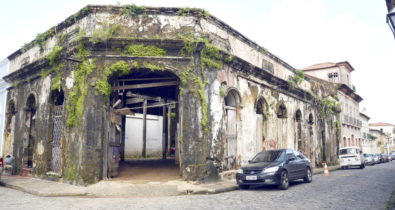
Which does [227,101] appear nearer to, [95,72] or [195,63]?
[195,63]

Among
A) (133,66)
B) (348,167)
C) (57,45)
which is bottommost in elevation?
(348,167)

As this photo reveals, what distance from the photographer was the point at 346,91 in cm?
3834

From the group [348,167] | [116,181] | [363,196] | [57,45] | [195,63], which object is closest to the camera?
[363,196]

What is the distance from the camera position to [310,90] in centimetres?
2327

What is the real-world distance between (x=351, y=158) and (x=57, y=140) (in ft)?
67.8

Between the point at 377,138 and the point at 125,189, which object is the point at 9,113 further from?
the point at 377,138

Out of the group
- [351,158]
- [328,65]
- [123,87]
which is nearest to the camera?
[123,87]

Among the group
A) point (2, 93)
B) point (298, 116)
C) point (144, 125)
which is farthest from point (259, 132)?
point (2, 93)

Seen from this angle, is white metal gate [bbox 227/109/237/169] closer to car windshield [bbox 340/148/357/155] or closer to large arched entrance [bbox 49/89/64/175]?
large arched entrance [bbox 49/89/64/175]

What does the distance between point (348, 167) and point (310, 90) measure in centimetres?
775

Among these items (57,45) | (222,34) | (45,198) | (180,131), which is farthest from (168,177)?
(57,45)

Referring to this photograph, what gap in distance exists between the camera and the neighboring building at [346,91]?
3719cm

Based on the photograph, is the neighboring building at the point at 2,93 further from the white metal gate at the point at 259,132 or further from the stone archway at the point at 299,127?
the stone archway at the point at 299,127

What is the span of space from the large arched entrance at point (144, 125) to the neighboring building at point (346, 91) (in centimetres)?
2409
